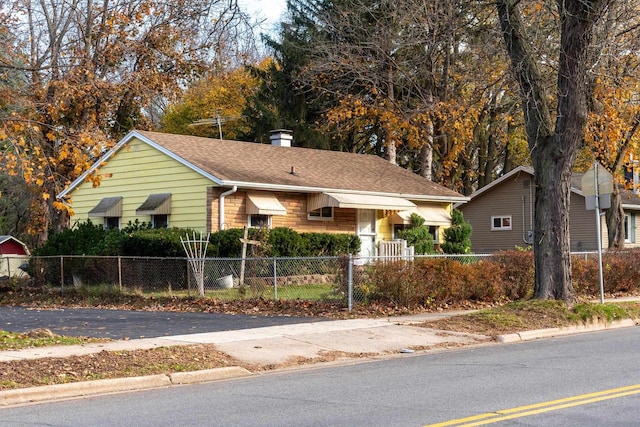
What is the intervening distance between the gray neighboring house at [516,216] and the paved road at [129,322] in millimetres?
27585

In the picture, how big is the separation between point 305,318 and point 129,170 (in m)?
13.3

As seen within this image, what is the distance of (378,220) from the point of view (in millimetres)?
30047

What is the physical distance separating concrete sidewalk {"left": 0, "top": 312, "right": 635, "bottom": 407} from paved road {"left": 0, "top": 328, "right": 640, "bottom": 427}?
0.41 m

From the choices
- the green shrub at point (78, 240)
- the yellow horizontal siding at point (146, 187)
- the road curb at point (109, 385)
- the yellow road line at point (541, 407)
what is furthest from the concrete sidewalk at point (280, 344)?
the green shrub at point (78, 240)

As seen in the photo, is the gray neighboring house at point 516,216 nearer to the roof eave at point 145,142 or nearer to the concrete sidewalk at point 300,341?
the roof eave at point 145,142

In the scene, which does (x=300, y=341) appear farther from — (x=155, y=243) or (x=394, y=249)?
(x=394, y=249)

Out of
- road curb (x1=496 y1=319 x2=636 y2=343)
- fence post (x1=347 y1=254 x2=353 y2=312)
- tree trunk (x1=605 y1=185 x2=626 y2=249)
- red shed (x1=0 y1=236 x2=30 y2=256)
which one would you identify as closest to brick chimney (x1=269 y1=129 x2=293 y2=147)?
tree trunk (x1=605 y1=185 x2=626 y2=249)

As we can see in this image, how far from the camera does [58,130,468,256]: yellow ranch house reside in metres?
25.8

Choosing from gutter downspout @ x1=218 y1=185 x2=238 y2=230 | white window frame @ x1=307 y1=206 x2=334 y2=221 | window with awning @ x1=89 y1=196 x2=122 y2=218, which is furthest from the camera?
window with awning @ x1=89 y1=196 x2=122 y2=218

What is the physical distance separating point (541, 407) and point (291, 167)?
21079 mm

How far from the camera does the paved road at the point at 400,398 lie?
26.5 feet

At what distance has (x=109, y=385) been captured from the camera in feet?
34.0

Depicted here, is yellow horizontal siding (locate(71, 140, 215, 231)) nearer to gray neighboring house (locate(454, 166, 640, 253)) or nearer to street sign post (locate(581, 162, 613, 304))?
street sign post (locate(581, 162, 613, 304))

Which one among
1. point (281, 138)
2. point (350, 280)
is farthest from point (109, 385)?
point (281, 138)
